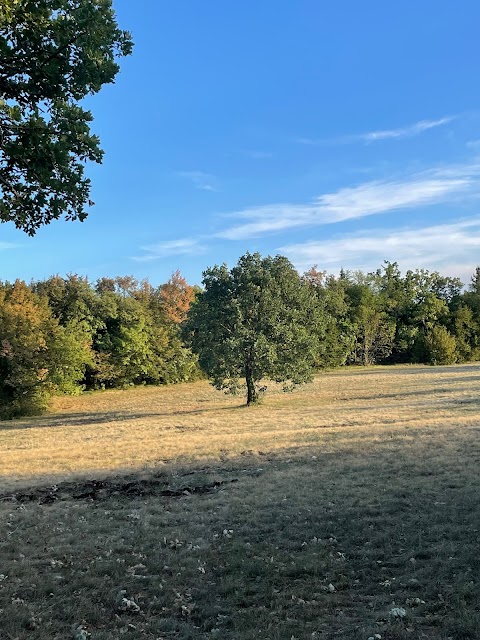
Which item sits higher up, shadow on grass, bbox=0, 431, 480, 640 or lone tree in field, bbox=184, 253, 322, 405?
lone tree in field, bbox=184, 253, 322, 405

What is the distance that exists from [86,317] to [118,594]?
1810 inches

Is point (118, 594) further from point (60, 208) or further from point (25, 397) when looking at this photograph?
point (25, 397)

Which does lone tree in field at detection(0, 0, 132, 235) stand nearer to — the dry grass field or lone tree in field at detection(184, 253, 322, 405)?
the dry grass field

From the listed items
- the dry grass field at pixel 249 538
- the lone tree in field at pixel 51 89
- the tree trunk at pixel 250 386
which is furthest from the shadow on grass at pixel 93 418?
the lone tree in field at pixel 51 89

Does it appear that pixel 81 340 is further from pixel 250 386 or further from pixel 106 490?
pixel 106 490

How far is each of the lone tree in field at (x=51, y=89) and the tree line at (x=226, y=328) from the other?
17955 millimetres

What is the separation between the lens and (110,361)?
49969 millimetres

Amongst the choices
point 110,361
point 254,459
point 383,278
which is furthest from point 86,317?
point 383,278

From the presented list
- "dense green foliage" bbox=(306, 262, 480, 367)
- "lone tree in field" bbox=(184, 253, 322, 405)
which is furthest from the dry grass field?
"dense green foliage" bbox=(306, 262, 480, 367)

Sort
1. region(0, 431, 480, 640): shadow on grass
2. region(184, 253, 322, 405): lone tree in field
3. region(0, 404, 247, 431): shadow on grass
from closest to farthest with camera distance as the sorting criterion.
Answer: region(0, 431, 480, 640): shadow on grass → region(184, 253, 322, 405): lone tree in field → region(0, 404, 247, 431): shadow on grass

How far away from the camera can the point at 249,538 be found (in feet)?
23.8

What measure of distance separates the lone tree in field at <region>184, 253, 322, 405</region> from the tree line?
0.19 feet

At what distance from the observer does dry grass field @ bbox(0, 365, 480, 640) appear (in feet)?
15.8

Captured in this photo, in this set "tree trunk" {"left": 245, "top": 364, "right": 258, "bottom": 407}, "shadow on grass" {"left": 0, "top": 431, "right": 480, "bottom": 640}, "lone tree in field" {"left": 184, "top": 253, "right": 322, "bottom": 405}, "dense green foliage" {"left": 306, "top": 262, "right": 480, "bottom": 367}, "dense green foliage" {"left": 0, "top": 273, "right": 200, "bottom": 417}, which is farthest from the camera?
"dense green foliage" {"left": 306, "top": 262, "right": 480, "bottom": 367}
